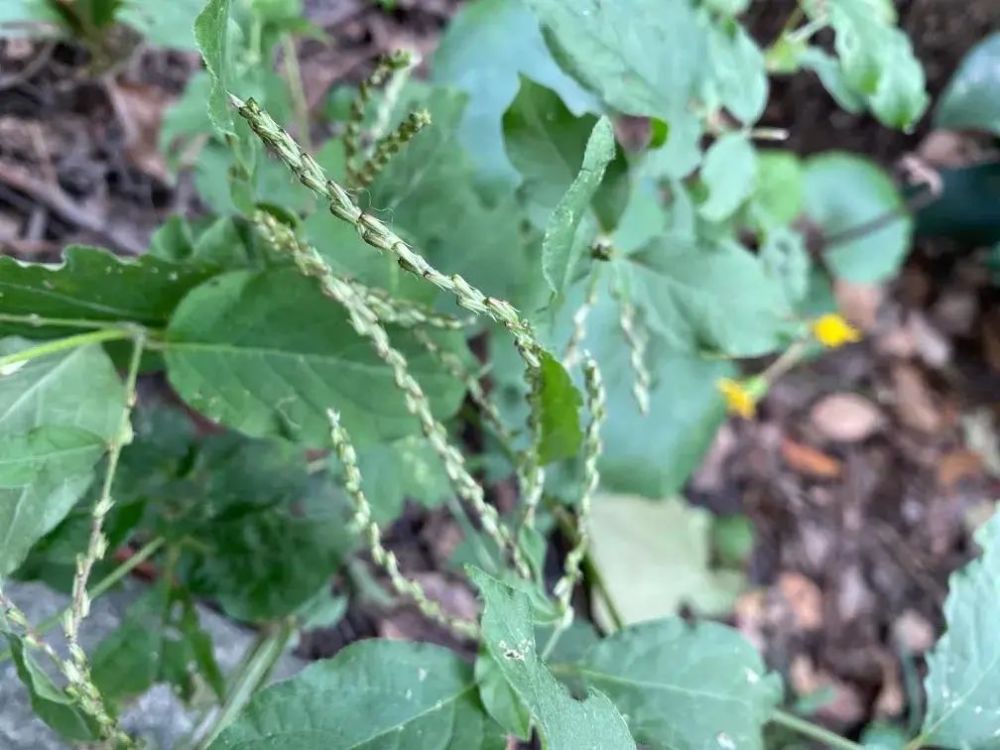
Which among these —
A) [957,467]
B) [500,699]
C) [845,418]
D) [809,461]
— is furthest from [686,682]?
[957,467]

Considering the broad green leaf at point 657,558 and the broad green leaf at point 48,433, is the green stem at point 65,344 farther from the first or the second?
the broad green leaf at point 657,558

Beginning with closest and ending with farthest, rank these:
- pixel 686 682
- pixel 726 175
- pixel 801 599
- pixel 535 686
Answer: pixel 535 686
pixel 686 682
pixel 726 175
pixel 801 599

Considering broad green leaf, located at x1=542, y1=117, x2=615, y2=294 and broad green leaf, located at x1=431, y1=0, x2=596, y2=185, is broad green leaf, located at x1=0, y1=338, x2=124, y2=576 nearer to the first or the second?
broad green leaf, located at x1=542, y1=117, x2=615, y2=294

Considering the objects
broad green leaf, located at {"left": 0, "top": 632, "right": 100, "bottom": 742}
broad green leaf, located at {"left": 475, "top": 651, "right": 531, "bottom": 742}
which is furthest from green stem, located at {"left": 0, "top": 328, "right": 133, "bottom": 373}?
broad green leaf, located at {"left": 475, "top": 651, "right": 531, "bottom": 742}

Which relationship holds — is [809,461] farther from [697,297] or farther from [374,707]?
[374,707]

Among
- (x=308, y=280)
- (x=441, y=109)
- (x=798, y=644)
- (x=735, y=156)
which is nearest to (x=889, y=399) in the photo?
(x=798, y=644)

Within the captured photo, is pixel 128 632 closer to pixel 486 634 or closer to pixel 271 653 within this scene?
pixel 271 653
